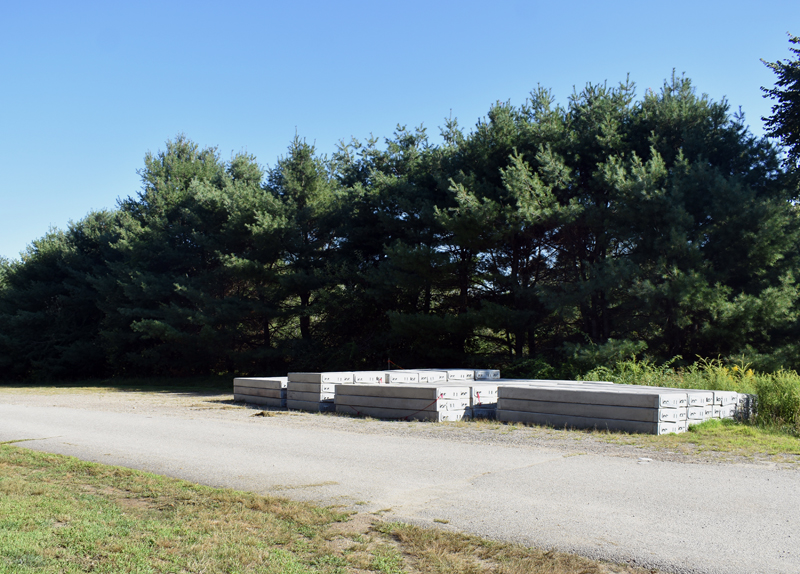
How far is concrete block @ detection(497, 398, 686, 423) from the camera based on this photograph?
9539 millimetres

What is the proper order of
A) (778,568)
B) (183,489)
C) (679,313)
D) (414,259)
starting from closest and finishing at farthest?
(778,568), (183,489), (679,313), (414,259)

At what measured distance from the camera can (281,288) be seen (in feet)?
86.0

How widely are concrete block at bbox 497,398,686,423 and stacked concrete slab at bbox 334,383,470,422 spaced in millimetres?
900

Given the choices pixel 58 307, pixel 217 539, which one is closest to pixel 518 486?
pixel 217 539

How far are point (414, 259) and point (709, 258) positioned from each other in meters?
9.51

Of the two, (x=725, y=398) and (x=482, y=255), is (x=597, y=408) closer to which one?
(x=725, y=398)

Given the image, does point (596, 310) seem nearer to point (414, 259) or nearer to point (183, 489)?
point (414, 259)

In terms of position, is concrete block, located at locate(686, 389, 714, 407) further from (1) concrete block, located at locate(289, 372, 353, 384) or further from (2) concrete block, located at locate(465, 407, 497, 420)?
(1) concrete block, located at locate(289, 372, 353, 384)

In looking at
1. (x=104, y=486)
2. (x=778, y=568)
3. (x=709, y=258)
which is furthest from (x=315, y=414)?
(x=709, y=258)

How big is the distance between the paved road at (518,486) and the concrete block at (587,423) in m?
2.37

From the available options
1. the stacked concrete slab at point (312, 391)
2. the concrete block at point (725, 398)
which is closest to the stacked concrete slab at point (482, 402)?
the stacked concrete slab at point (312, 391)

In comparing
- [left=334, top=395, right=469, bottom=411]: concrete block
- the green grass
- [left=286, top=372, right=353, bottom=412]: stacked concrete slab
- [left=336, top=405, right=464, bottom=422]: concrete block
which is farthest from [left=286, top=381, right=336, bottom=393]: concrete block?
the green grass

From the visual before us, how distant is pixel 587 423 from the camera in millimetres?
10227

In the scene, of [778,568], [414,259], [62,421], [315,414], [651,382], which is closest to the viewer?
[778,568]
